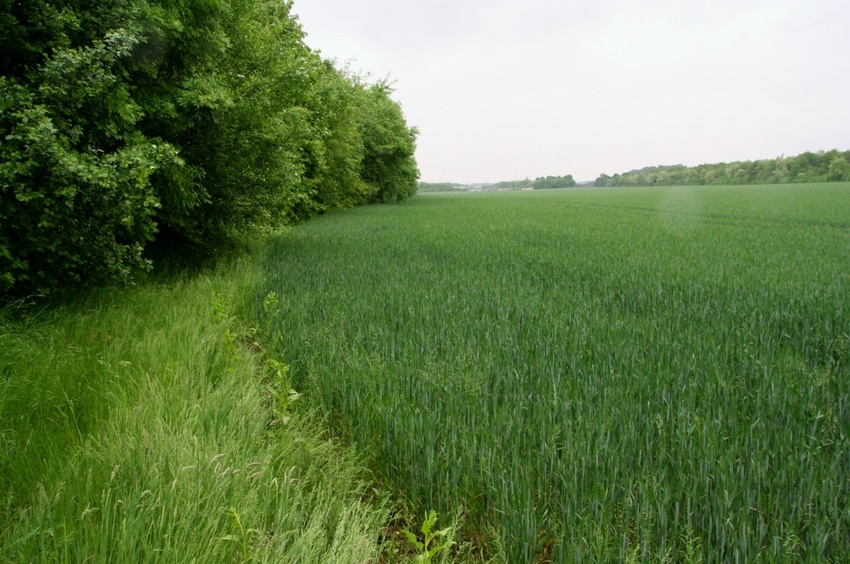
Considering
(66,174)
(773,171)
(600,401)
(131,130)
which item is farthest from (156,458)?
(773,171)

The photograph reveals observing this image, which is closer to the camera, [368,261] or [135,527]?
[135,527]

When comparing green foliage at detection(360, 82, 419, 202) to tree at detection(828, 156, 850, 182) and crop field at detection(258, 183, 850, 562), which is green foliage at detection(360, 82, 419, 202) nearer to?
crop field at detection(258, 183, 850, 562)

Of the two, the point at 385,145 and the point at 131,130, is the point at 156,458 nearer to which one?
the point at 131,130

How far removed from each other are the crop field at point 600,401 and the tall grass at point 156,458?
0.46 meters

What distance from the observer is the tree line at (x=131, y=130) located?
4.03 metres

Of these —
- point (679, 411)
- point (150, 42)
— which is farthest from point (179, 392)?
point (150, 42)

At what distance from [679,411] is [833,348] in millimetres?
2649

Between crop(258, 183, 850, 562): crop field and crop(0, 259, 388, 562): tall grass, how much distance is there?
0.46 meters

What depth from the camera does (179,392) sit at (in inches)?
119

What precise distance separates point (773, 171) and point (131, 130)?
10537 cm

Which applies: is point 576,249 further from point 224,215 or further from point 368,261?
point 224,215

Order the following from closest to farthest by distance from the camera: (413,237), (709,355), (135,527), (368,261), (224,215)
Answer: (135,527) < (709,355) < (224,215) < (368,261) < (413,237)

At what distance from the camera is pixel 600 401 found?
3.00 m

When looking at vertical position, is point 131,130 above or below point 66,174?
above
